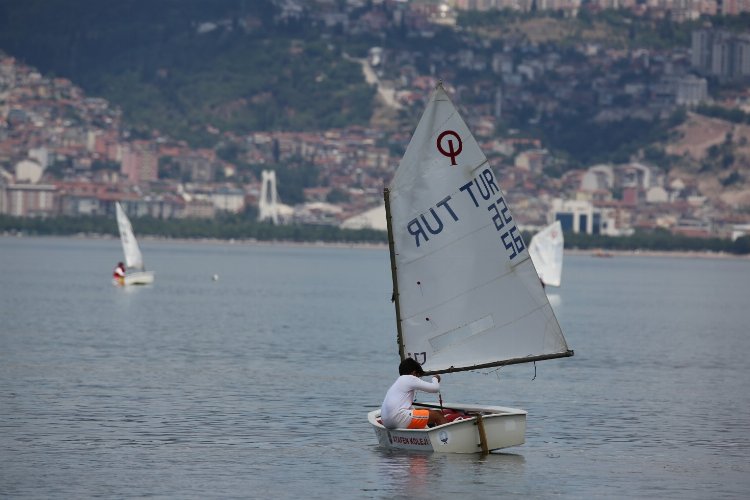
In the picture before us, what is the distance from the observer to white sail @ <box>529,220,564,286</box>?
4592 inches

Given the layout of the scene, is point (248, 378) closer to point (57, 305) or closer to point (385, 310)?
point (57, 305)

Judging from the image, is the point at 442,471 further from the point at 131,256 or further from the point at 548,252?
the point at 548,252

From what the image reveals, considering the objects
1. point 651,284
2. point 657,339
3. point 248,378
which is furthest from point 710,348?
point 651,284

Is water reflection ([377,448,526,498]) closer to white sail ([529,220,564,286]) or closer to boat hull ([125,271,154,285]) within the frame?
boat hull ([125,271,154,285])

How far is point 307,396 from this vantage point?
46.4 m

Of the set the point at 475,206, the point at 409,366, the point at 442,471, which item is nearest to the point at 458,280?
the point at 475,206

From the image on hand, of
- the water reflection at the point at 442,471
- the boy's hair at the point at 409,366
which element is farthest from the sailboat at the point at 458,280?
the boy's hair at the point at 409,366

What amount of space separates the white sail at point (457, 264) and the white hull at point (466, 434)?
1.16 metres

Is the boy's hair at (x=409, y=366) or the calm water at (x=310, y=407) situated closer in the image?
the calm water at (x=310, y=407)

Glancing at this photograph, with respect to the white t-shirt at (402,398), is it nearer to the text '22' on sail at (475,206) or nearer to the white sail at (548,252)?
the text '22' on sail at (475,206)

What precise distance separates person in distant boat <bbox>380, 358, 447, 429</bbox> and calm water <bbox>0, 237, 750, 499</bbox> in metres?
0.63

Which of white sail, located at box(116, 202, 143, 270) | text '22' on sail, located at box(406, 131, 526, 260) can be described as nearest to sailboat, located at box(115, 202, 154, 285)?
white sail, located at box(116, 202, 143, 270)

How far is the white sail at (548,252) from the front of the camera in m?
117

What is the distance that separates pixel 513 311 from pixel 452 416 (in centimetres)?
232
